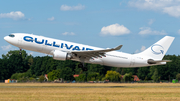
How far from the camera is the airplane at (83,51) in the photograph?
4150 centimetres

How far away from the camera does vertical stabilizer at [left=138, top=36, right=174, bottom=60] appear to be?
47.0 meters

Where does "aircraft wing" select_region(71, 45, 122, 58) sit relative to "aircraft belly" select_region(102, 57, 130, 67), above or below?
above

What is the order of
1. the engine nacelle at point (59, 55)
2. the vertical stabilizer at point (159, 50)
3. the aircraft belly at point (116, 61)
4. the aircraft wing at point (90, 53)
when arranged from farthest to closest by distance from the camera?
the vertical stabilizer at point (159, 50) < the aircraft belly at point (116, 61) < the aircraft wing at point (90, 53) < the engine nacelle at point (59, 55)

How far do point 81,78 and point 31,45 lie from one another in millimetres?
61651

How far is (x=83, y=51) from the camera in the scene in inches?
1625

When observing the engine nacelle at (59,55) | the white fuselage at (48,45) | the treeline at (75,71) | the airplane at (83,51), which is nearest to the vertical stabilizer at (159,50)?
the airplane at (83,51)

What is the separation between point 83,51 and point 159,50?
49.0ft

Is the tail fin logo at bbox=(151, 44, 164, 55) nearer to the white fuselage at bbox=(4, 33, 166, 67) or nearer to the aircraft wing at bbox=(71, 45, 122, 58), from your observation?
the white fuselage at bbox=(4, 33, 166, 67)

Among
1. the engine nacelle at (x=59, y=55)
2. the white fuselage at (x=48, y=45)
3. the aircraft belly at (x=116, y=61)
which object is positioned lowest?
the aircraft belly at (x=116, y=61)

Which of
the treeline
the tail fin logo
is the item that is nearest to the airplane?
the tail fin logo

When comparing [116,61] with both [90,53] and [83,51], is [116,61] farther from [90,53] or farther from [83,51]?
[83,51]

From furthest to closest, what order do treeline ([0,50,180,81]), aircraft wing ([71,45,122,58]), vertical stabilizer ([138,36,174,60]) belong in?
treeline ([0,50,180,81]) < vertical stabilizer ([138,36,174,60]) < aircraft wing ([71,45,122,58])

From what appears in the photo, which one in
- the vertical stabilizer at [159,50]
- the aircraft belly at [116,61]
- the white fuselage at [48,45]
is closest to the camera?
the white fuselage at [48,45]

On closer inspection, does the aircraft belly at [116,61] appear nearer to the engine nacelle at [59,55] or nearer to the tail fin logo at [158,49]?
the tail fin logo at [158,49]
